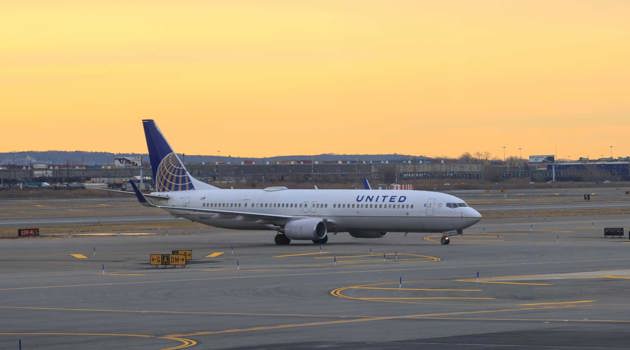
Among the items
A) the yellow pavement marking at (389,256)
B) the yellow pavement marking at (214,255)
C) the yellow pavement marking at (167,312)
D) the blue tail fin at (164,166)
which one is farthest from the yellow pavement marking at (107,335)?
the blue tail fin at (164,166)

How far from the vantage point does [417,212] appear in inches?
3034

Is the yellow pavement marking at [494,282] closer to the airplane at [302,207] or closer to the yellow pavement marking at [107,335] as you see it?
the yellow pavement marking at [107,335]

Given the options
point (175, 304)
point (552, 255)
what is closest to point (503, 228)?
point (552, 255)

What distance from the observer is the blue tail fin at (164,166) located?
88875mm

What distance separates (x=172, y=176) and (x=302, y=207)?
41.0 ft

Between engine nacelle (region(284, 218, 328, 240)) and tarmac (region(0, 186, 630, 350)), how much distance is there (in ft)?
3.94

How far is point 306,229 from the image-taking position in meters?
78.6

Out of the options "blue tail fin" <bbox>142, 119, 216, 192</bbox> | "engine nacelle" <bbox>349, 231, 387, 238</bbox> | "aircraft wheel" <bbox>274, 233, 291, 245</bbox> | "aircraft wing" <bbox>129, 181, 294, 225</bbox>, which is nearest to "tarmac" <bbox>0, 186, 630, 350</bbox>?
"aircraft wheel" <bbox>274, 233, 291, 245</bbox>

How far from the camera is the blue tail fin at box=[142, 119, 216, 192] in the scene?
292ft

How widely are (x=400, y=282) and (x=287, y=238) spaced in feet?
106

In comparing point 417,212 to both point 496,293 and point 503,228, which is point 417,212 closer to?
point 503,228

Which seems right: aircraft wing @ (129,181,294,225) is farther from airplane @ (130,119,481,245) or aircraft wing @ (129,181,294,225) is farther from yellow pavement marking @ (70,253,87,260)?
yellow pavement marking @ (70,253,87,260)

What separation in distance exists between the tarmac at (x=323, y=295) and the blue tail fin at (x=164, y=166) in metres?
8.19

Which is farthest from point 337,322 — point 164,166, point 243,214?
point 164,166
